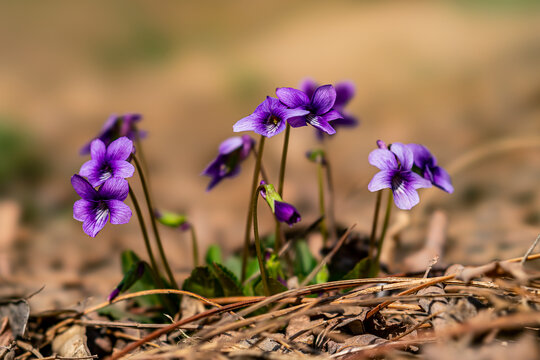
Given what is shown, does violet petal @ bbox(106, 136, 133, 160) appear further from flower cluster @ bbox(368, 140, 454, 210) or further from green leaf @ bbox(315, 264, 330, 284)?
green leaf @ bbox(315, 264, 330, 284)

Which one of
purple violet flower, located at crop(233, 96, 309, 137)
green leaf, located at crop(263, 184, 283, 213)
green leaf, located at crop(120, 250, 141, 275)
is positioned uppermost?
purple violet flower, located at crop(233, 96, 309, 137)

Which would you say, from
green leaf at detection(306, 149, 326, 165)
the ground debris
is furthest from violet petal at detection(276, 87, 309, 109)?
the ground debris

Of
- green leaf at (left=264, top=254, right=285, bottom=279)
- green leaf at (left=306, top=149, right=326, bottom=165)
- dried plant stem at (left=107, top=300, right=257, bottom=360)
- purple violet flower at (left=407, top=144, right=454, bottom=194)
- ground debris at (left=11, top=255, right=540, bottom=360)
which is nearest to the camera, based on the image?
ground debris at (left=11, top=255, right=540, bottom=360)

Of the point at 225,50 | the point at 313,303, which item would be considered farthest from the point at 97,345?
the point at 225,50

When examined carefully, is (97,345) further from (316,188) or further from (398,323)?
(316,188)

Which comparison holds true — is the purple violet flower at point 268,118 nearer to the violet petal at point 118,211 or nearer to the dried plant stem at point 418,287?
the violet petal at point 118,211

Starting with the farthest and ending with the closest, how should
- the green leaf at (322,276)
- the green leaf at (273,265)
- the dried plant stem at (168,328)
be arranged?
the green leaf at (322,276)
the green leaf at (273,265)
the dried plant stem at (168,328)

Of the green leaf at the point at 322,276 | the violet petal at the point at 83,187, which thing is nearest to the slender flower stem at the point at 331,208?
the green leaf at the point at 322,276
